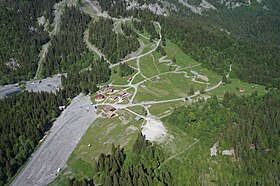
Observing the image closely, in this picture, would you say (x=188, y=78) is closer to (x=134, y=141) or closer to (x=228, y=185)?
(x=134, y=141)

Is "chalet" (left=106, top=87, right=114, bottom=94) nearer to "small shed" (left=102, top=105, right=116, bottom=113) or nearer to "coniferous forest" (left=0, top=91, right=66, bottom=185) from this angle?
"small shed" (left=102, top=105, right=116, bottom=113)

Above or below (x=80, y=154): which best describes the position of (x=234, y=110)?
above

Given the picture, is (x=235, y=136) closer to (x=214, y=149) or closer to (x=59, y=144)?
(x=214, y=149)

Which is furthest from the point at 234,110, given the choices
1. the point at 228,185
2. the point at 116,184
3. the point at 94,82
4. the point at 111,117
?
the point at 94,82

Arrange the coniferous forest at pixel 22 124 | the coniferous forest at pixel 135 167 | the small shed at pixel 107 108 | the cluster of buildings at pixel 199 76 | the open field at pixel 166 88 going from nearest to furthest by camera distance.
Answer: the coniferous forest at pixel 135 167 < the coniferous forest at pixel 22 124 < the small shed at pixel 107 108 < the open field at pixel 166 88 < the cluster of buildings at pixel 199 76

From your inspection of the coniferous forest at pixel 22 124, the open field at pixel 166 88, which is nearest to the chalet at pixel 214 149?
the open field at pixel 166 88

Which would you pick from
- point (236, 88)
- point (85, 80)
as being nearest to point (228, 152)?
point (236, 88)

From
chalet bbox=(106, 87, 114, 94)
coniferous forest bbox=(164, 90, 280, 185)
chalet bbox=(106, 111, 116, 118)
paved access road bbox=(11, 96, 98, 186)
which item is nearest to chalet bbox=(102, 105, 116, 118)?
chalet bbox=(106, 111, 116, 118)

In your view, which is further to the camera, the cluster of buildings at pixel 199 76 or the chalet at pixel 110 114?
the cluster of buildings at pixel 199 76

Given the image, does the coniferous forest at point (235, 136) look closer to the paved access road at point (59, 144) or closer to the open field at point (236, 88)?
the open field at point (236, 88)
